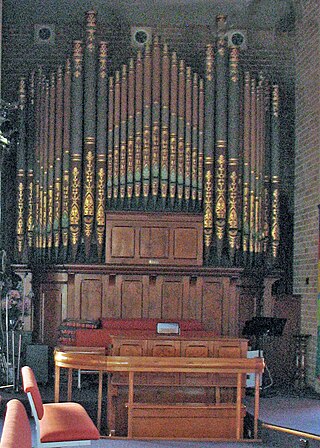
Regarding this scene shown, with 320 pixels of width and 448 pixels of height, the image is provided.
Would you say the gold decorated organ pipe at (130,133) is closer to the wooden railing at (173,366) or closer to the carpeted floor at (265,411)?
the carpeted floor at (265,411)

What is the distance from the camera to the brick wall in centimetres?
1030

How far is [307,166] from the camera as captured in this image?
10719mm

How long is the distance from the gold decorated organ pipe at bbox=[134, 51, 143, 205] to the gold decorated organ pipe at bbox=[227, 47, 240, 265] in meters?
1.08

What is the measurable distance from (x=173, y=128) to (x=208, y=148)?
19.2 inches

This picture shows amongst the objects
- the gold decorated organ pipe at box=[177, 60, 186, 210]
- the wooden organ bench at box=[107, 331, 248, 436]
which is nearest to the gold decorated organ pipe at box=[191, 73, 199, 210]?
the gold decorated organ pipe at box=[177, 60, 186, 210]

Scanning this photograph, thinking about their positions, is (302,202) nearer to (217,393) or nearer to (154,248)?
(154,248)

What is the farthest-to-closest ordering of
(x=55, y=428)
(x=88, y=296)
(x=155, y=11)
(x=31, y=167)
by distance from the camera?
(x=155, y=11)
(x=31, y=167)
(x=88, y=296)
(x=55, y=428)

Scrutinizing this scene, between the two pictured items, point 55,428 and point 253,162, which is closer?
point 55,428

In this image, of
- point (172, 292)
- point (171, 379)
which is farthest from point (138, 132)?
point (171, 379)

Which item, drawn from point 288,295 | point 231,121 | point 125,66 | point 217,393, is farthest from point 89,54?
point 217,393

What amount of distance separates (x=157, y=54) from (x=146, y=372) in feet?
14.4

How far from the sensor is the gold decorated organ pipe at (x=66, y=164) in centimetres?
1062

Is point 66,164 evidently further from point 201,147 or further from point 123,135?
point 201,147

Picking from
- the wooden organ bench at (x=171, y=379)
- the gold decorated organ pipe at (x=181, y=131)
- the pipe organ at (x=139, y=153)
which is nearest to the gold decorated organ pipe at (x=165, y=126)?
the pipe organ at (x=139, y=153)
